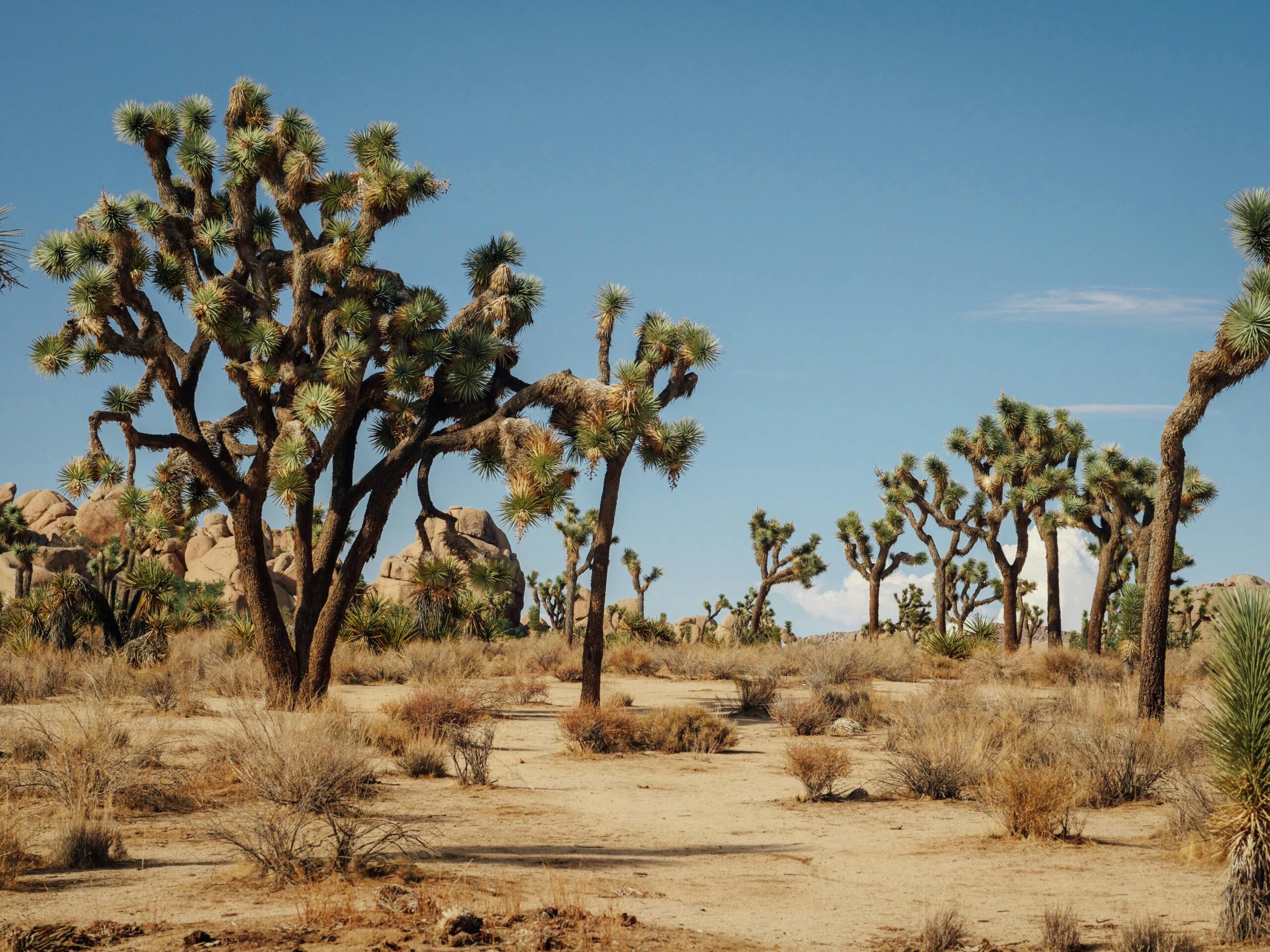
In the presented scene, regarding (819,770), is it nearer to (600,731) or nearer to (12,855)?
(600,731)

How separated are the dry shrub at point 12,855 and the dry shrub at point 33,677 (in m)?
12.0

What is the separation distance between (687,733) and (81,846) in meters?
9.18

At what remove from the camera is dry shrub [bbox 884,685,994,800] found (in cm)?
1155

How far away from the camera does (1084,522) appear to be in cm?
3153

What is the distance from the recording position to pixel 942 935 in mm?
6102

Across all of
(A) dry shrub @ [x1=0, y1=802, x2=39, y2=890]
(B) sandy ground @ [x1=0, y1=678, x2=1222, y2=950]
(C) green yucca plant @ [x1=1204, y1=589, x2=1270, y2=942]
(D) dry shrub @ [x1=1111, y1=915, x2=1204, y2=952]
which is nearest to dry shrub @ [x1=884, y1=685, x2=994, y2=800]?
(B) sandy ground @ [x1=0, y1=678, x2=1222, y2=950]

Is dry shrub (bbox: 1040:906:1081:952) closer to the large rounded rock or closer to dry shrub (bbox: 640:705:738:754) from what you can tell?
dry shrub (bbox: 640:705:738:754)

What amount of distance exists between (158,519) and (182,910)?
41.4 ft

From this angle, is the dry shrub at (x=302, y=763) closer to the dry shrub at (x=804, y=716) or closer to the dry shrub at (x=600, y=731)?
the dry shrub at (x=600, y=731)

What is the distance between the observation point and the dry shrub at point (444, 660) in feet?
80.7

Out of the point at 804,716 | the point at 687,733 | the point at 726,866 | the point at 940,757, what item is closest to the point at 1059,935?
the point at 726,866

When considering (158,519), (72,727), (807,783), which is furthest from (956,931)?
(158,519)

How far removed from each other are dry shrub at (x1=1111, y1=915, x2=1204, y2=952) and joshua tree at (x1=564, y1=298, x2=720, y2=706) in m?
12.0

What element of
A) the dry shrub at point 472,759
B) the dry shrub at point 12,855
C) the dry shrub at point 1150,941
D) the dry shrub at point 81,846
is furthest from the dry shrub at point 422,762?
the dry shrub at point 1150,941
